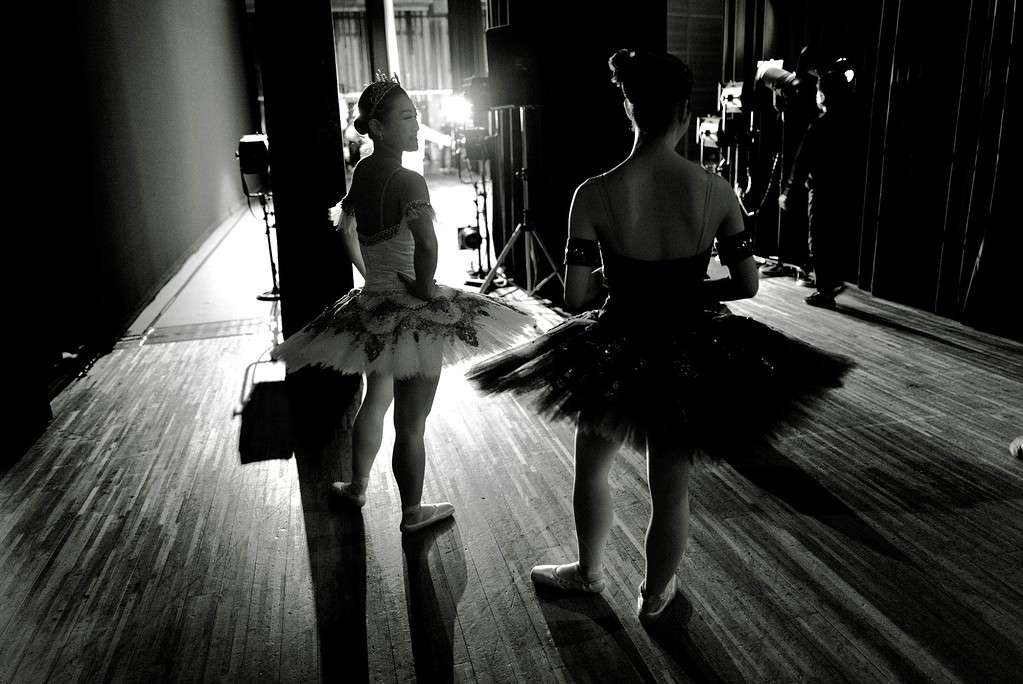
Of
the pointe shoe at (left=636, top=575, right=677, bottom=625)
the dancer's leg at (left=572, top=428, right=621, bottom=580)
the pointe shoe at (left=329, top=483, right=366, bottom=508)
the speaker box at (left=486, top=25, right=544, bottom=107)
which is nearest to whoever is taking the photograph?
the dancer's leg at (left=572, top=428, right=621, bottom=580)

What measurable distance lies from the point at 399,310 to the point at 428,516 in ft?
2.40

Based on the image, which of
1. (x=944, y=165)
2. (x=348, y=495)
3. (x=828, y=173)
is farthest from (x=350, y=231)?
(x=944, y=165)

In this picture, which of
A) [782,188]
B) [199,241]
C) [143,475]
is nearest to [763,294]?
[782,188]

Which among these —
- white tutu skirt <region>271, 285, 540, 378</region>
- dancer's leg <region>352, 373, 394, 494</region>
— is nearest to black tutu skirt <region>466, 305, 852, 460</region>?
white tutu skirt <region>271, 285, 540, 378</region>

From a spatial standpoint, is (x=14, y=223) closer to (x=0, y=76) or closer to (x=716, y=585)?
(x=0, y=76)

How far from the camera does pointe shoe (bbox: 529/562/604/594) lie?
2254mm

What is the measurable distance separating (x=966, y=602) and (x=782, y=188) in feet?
15.3

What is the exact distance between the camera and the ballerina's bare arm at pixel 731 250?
1.81m

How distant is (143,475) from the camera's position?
10.5 feet

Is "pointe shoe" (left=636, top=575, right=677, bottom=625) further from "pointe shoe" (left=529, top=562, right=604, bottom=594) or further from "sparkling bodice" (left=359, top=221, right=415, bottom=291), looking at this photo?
"sparkling bodice" (left=359, top=221, right=415, bottom=291)

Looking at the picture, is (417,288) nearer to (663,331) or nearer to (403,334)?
(403,334)

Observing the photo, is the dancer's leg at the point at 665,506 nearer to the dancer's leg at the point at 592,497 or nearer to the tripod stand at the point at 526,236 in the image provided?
the dancer's leg at the point at 592,497

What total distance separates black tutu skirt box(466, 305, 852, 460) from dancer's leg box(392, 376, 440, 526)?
0.51 metres

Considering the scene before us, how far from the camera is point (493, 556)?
2.49 m
